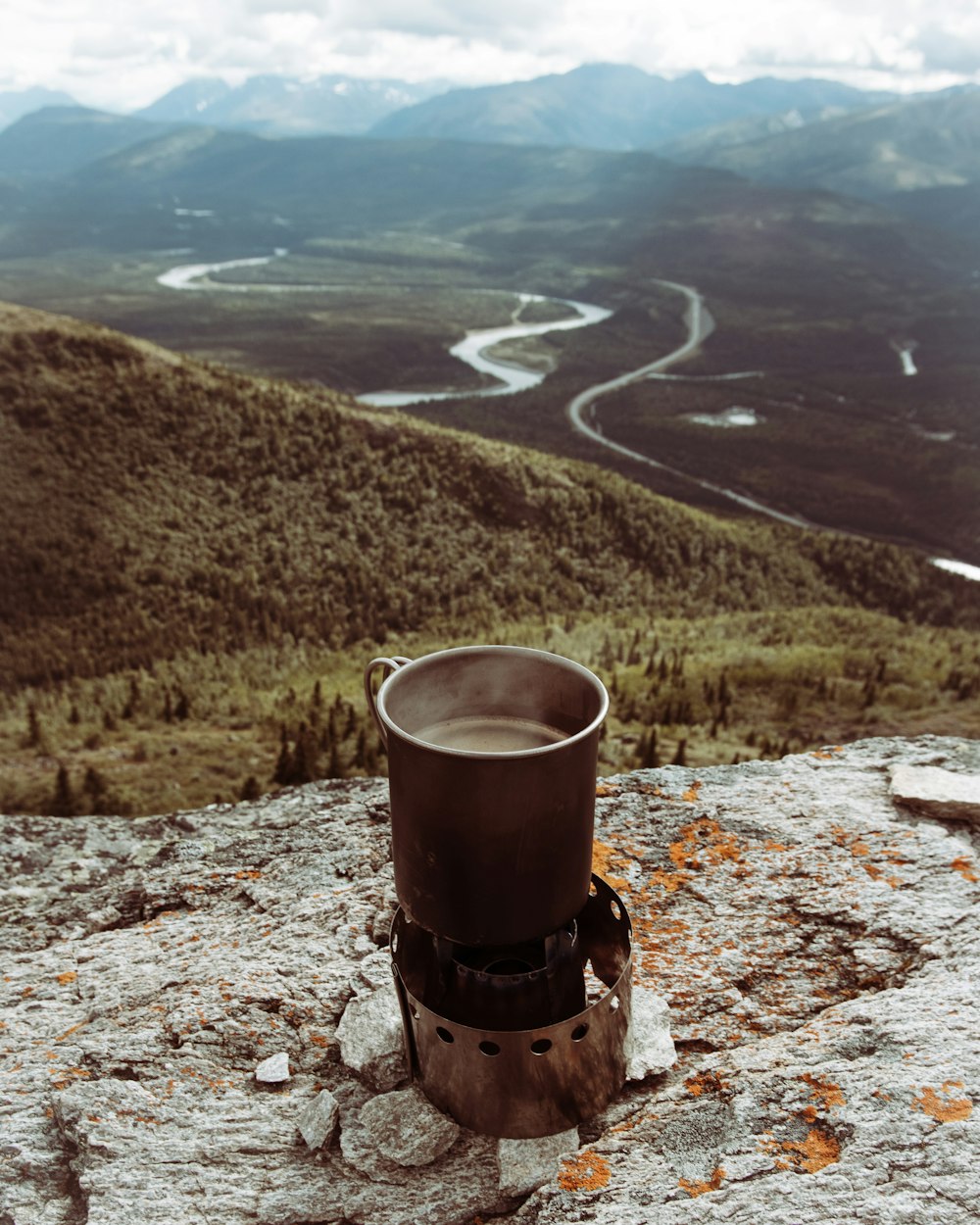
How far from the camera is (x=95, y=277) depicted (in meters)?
133

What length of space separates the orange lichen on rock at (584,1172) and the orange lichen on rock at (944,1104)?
3.19ft

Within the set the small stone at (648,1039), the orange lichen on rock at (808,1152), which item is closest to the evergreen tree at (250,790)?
the small stone at (648,1039)

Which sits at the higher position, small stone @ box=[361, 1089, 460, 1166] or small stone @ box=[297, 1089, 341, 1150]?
small stone @ box=[297, 1089, 341, 1150]

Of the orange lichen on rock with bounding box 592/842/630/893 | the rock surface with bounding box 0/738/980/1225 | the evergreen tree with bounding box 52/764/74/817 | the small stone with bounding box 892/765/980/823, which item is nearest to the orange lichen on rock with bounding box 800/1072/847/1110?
the rock surface with bounding box 0/738/980/1225

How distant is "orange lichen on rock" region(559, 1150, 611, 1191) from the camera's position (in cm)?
251

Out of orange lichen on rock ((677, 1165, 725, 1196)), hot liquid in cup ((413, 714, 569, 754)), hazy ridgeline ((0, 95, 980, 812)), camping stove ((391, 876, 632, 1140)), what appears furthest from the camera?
hazy ridgeline ((0, 95, 980, 812))

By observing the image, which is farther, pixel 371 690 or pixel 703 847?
pixel 703 847

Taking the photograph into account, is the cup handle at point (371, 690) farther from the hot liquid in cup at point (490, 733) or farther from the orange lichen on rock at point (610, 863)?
the orange lichen on rock at point (610, 863)

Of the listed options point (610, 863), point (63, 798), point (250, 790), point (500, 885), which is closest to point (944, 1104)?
point (500, 885)

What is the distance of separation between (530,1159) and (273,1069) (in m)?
0.97

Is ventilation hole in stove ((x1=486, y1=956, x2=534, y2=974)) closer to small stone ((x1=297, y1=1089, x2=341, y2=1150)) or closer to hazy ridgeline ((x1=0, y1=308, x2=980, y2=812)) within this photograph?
small stone ((x1=297, y1=1089, x2=341, y2=1150))

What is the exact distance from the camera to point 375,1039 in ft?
9.97

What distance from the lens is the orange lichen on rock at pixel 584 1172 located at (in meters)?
2.51

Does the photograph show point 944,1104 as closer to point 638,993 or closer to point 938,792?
point 638,993
